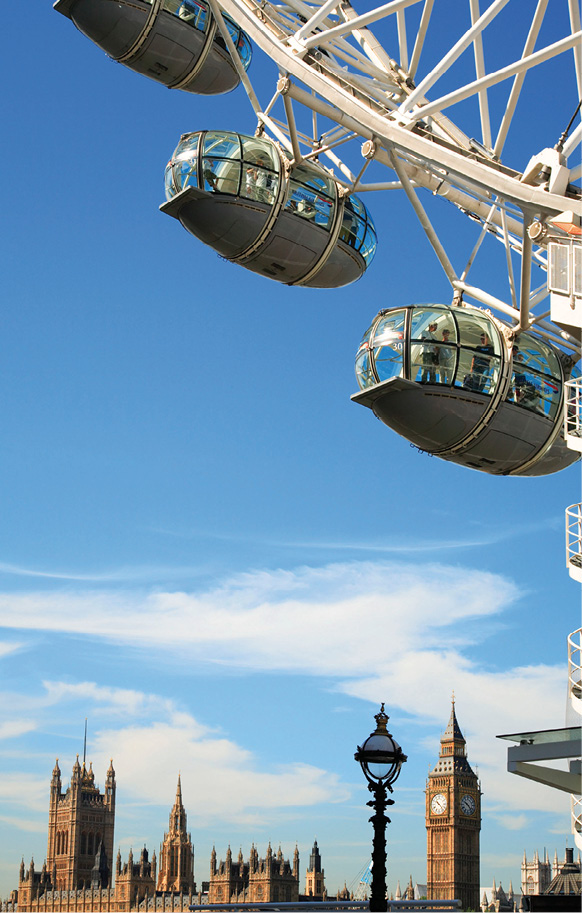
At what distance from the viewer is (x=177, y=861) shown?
133500 millimetres

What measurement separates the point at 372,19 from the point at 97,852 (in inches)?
5769

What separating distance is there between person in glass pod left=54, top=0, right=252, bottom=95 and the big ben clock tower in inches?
5046

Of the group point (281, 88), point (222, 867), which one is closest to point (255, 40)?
point (281, 88)

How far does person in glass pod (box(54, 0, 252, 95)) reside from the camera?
14008 millimetres

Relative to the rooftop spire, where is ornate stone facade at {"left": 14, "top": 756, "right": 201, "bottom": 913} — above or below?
below

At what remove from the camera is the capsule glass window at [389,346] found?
1195 centimetres

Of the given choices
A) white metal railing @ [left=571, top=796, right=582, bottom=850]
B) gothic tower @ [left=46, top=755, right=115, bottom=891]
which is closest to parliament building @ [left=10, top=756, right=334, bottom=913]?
gothic tower @ [left=46, top=755, right=115, bottom=891]

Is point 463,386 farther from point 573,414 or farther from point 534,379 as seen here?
point 573,414

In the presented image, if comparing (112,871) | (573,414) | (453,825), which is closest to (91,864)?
(112,871)

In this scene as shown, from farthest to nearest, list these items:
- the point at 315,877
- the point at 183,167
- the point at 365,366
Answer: the point at 315,877 < the point at 183,167 < the point at 365,366

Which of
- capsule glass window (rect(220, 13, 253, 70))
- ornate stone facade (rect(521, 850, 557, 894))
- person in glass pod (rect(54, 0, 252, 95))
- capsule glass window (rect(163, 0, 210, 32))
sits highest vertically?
capsule glass window (rect(220, 13, 253, 70))

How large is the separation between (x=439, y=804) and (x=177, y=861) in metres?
27.7

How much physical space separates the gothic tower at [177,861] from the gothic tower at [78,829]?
44.6 ft

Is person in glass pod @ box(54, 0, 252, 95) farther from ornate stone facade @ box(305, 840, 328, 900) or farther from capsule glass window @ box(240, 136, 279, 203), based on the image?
ornate stone facade @ box(305, 840, 328, 900)
